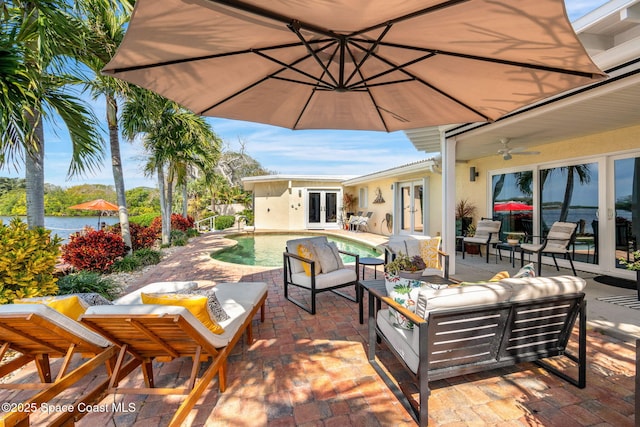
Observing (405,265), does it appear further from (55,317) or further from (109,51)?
(109,51)

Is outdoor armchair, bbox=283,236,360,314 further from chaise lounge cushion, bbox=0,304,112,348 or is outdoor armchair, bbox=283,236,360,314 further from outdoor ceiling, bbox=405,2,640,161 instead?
outdoor ceiling, bbox=405,2,640,161

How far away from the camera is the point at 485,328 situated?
7.09ft

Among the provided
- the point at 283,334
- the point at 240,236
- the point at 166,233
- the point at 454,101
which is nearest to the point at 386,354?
the point at 283,334

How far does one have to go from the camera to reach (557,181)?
6.73 meters

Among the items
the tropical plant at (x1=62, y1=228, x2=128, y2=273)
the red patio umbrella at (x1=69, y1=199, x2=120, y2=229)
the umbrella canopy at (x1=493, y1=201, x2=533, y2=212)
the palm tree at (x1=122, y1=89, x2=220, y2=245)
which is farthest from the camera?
the red patio umbrella at (x1=69, y1=199, x2=120, y2=229)

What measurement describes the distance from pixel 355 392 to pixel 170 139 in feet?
31.5

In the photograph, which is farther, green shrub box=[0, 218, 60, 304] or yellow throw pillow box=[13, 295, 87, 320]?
green shrub box=[0, 218, 60, 304]

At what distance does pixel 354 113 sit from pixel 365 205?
12070 millimetres

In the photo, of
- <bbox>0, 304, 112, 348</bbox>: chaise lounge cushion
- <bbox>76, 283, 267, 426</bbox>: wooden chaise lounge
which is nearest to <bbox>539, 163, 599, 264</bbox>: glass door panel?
<bbox>76, 283, 267, 426</bbox>: wooden chaise lounge

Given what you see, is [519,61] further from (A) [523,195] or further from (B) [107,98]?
(B) [107,98]

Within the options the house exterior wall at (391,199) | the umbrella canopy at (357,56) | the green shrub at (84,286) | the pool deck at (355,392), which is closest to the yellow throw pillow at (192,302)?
the pool deck at (355,392)

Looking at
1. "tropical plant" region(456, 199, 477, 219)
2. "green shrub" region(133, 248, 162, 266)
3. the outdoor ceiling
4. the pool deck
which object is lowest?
the pool deck

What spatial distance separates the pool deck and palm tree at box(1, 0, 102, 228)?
2653mm

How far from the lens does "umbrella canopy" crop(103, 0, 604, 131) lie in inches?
68.9
